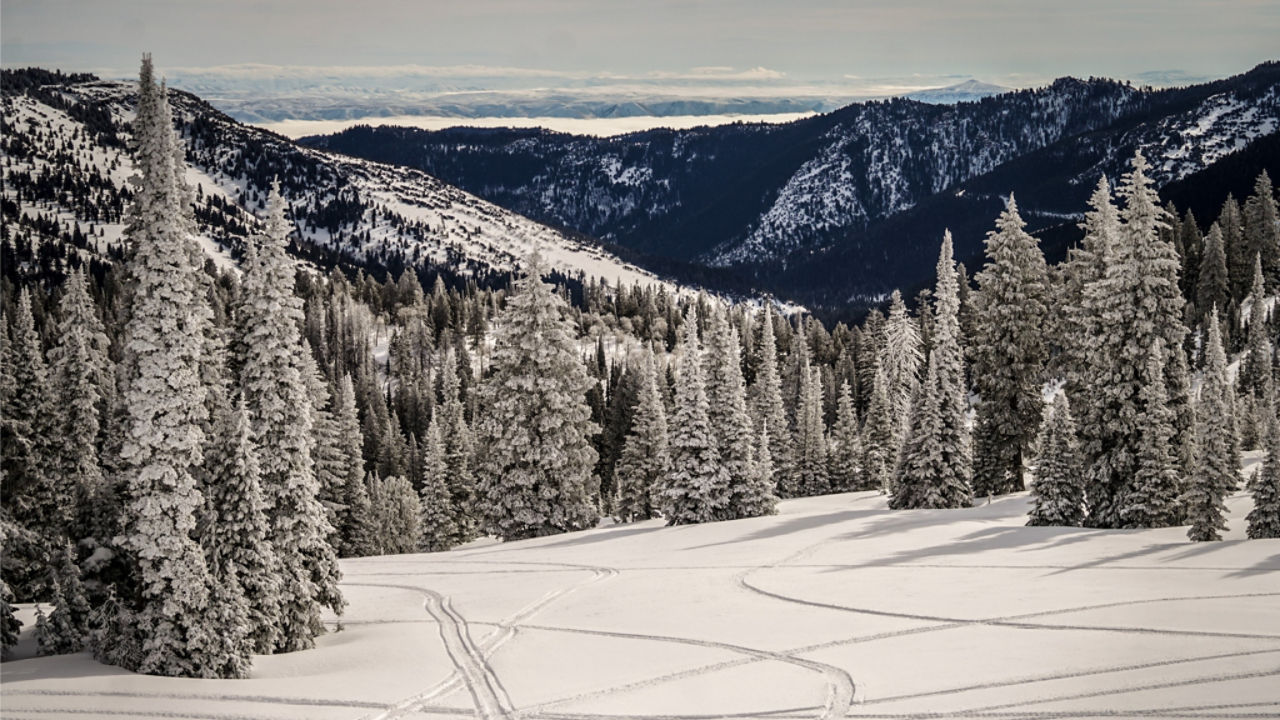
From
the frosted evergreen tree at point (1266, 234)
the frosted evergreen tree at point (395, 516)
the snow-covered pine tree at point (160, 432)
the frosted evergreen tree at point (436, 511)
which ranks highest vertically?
the frosted evergreen tree at point (1266, 234)

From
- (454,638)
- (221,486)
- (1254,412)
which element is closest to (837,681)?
(454,638)

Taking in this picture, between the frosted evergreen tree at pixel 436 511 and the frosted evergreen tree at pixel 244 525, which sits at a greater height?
the frosted evergreen tree at pixel 244 525

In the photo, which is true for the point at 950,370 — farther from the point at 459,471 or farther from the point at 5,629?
the point at 459,471

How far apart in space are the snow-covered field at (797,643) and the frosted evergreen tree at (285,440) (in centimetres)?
123

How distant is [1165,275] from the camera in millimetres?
42406

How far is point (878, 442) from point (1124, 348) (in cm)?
3409

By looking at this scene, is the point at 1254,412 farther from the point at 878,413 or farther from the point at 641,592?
the point at 641,592

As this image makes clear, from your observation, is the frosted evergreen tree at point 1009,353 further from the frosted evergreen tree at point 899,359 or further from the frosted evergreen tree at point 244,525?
the frosted evergreen tree at point 244,525

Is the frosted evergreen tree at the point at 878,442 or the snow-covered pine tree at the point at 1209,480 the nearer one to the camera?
the snow-covered pine tree at the point at 1209,480

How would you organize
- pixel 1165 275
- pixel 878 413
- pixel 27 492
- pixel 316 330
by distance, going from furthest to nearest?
pixel 316 330 → pixel 878 413 → pixel 1165 275 → pixel 27 492

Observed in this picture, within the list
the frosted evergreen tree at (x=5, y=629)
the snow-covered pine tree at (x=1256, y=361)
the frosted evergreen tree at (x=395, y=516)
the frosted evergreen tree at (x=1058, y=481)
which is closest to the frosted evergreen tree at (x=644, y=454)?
the frosted evergreen tree at (x=395, y=516)

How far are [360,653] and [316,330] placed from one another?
173148 mm

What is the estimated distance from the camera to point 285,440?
83.8 ft

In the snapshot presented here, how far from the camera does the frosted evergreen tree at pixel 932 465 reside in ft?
145
